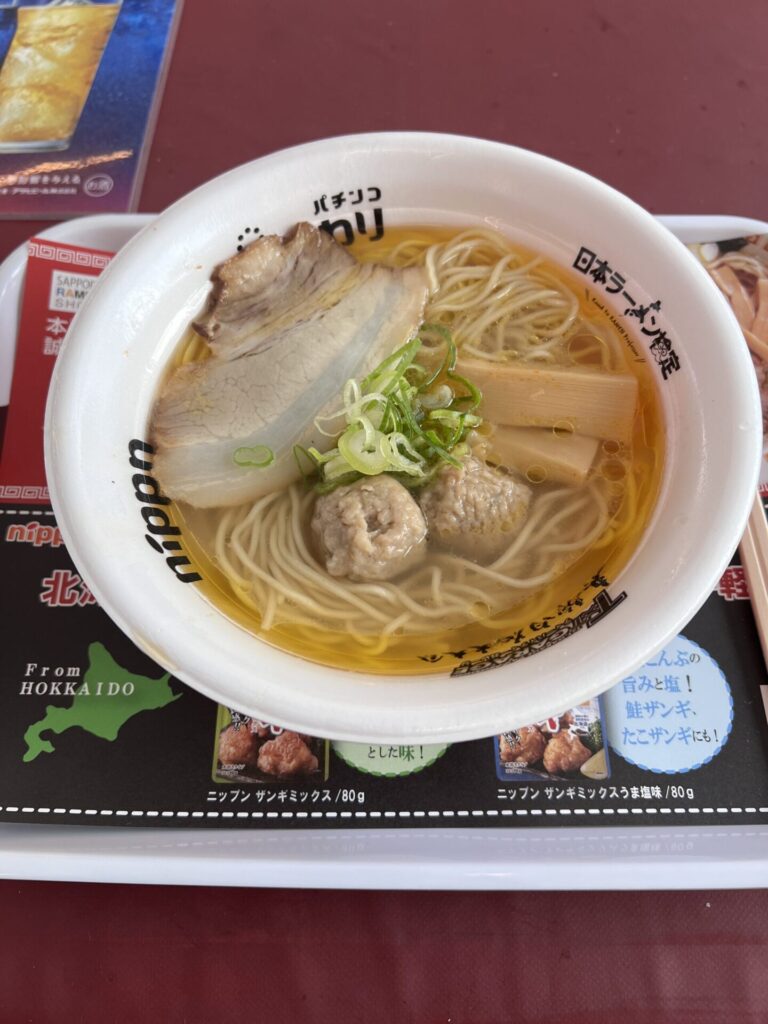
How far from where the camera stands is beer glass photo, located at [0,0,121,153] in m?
2.35

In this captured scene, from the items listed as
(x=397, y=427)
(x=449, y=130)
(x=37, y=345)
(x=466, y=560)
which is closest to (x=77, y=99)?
(x=37, y=345)

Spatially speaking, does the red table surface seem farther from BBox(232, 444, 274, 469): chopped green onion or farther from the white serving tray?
BBox(232, 444, 274, 469): chopped green onion

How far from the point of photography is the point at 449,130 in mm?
2355

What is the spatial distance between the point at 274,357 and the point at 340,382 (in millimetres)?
175

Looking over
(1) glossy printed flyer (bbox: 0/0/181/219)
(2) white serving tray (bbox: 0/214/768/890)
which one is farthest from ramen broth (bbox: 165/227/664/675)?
(1) glossy printed flyer (bbox: 0/0/181/219)

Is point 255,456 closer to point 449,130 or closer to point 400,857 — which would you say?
point 400,857

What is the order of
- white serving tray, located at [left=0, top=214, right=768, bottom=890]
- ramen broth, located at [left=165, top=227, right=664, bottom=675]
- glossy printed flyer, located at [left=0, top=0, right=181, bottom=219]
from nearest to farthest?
white serving tray, located at [left=0, top=214, right=768, bottom=890], ramen broth, located at [left=165, top=227, right=664, bottom=675], glossy printed flyer, located at [left=0, top=0, right=181, bottom=219]

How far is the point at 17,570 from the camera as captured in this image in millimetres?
1602

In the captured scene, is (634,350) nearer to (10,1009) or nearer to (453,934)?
(453,934)

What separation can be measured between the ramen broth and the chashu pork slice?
0.06 metres

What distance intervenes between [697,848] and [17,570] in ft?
5.21

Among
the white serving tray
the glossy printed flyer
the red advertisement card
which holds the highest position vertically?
the glossy printed flyer

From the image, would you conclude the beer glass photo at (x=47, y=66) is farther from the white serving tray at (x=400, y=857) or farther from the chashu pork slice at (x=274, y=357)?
the white serving tray at (x=400, y=857)

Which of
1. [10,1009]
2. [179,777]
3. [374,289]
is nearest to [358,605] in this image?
[179,777]
